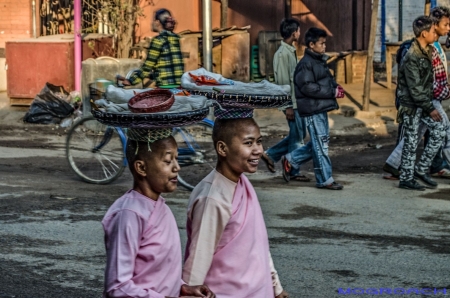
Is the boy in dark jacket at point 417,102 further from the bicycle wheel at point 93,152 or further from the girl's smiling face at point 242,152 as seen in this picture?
the girl's smiling face at point 242,152

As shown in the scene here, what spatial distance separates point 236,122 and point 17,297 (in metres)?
2.56

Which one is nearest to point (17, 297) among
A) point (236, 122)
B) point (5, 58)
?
point (236, 122)

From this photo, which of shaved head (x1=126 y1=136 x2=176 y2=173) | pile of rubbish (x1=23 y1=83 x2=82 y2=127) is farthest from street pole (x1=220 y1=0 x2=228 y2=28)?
shaved head (x1=126 y1=136 x2=176 y2=173)

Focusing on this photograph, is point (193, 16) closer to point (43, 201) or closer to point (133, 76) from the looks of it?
point (133, 76)

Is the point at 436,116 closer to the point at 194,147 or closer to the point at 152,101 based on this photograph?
the point at 194,147

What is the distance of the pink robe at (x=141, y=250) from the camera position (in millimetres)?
3598

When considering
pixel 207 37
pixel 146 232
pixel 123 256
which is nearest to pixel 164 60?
pixel 207 37

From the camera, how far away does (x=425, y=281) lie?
6664mm

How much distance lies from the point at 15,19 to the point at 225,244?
13.9 m

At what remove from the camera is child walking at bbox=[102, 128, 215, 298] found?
11.8 ft

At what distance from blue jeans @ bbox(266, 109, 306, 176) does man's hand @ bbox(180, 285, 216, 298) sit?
696 centimetres

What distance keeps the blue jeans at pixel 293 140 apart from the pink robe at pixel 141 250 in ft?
23.1

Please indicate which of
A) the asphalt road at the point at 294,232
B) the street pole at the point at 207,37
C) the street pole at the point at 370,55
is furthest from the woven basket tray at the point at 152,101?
the street pole at the point at 370,55

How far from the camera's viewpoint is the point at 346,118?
15828 mm
